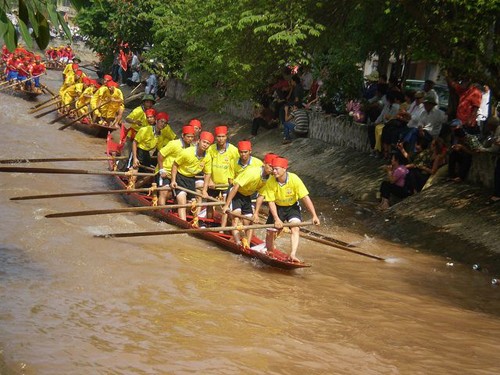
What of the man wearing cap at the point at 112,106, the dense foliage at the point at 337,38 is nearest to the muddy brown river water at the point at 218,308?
the dense foliage at the point at 337,38

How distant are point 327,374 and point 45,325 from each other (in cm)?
298

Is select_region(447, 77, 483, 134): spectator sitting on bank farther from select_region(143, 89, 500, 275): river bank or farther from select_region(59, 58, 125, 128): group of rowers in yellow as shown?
select_region(59, 58, 125, 128): group of rowers in yellow

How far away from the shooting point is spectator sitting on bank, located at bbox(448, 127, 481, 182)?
16.2 metres

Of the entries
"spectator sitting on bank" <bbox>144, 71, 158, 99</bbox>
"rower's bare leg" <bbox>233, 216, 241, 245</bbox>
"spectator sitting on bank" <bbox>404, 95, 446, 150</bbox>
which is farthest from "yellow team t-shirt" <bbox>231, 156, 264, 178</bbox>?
"spectator sitting on bank" <bbox>144, 71, 158, 99</bbox>

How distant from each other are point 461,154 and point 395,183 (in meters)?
1.54

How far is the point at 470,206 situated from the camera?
15648mm

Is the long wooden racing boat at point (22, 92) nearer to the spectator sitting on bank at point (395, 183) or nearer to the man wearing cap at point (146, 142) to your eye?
the man wearing cap at point (146, 142)

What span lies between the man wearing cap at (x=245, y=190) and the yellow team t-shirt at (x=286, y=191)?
0.98 ft

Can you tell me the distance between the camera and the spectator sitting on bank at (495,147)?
15164mm

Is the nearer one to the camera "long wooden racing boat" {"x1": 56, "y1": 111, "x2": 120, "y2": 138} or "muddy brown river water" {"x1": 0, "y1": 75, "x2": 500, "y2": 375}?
"muddy brown river water" {"x1": 0, "y1": 75, "x2": 500, "y2": 375}

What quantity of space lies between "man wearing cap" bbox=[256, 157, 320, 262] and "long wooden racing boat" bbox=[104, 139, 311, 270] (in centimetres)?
20

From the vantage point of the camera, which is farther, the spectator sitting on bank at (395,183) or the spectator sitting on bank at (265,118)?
the spectator sitting on bank at (265,118)

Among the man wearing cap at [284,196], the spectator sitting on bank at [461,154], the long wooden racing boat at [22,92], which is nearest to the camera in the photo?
the man wearing cap at [284,196]

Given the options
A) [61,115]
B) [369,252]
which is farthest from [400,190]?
[61,115]
